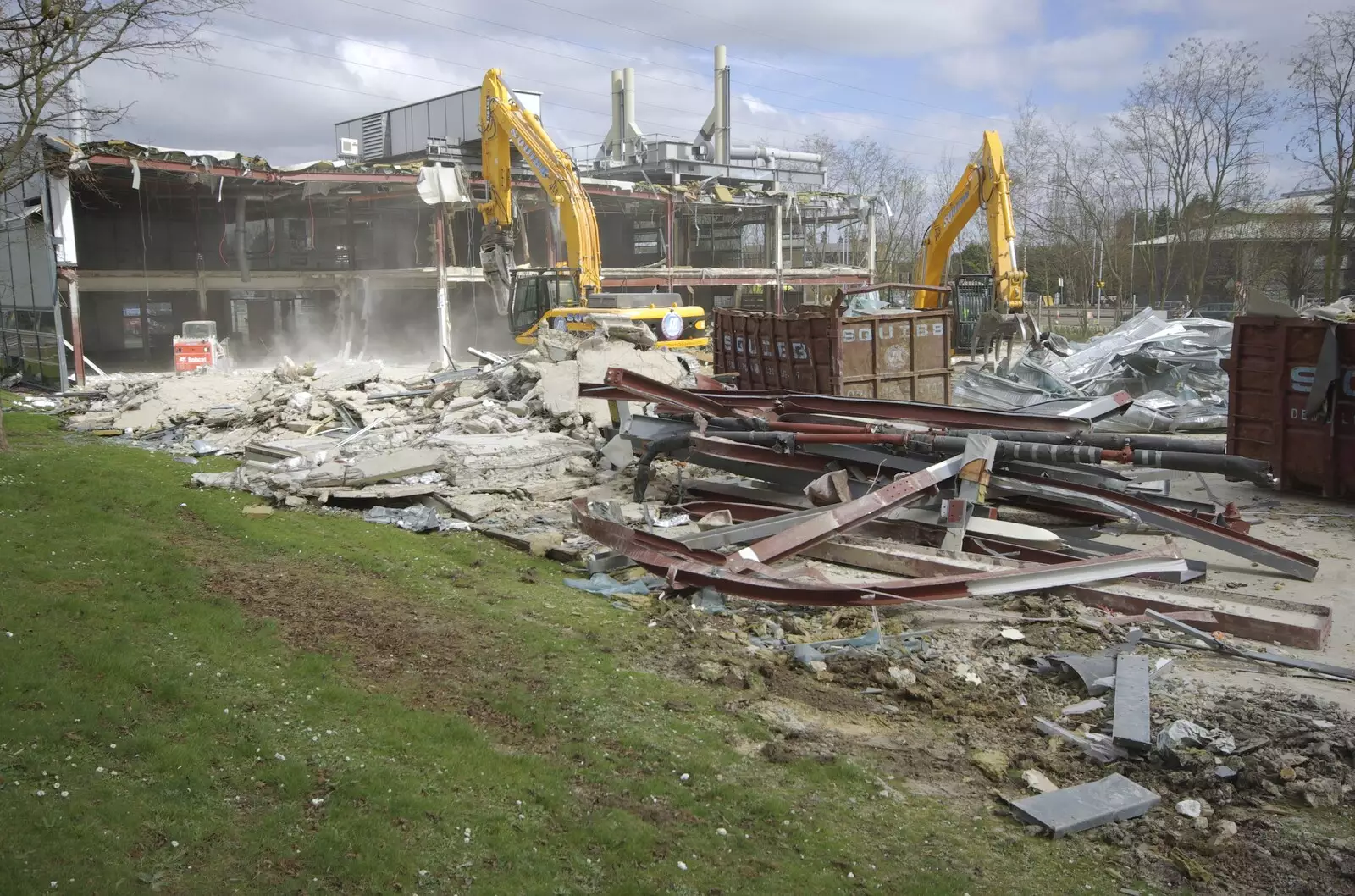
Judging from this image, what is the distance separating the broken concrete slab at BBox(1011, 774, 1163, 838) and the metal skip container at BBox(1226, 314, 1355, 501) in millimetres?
7179

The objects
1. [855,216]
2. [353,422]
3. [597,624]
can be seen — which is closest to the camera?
[597,624]

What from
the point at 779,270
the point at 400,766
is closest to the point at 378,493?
the point at 400,766

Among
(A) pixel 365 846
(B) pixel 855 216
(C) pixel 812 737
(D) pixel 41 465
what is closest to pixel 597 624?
(C) pixel 812 737

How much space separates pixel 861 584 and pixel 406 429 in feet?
31.0

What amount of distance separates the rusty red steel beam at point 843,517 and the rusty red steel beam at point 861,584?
1.08 ft

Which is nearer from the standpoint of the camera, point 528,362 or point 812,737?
point 812,737

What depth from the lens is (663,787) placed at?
4.66 meters

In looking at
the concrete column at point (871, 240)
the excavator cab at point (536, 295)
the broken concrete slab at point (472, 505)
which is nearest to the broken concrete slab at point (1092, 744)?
the broken concrete slab at point (472, 505)

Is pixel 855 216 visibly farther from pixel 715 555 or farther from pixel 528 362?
pixel 715 555

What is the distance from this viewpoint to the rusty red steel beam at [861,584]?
7133 mm

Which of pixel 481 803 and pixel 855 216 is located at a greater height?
pixel 855 216

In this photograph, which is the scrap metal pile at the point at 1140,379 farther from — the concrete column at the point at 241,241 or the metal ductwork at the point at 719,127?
the metal ductwork at the point at 719,127

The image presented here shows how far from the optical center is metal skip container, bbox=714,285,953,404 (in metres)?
14.4

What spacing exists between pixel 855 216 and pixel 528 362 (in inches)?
1205
